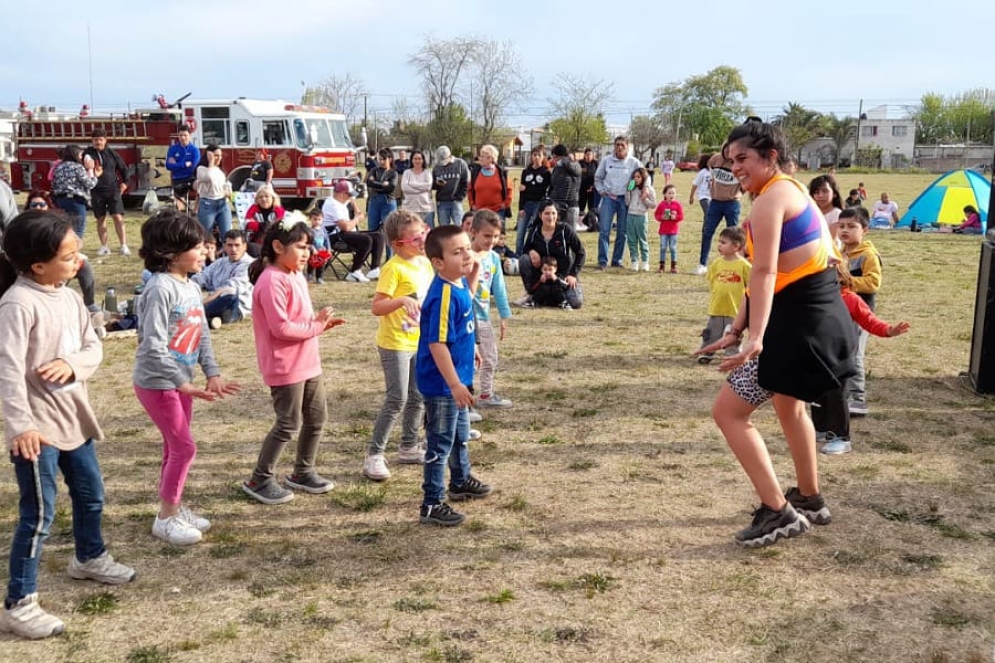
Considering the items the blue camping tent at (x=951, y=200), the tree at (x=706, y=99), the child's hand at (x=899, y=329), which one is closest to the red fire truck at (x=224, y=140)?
the blue camping tent at (x=951, y=200)

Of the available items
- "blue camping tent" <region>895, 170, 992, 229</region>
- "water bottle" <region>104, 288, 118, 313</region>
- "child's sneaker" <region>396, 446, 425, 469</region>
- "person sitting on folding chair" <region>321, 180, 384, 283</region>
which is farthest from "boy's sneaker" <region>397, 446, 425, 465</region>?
"blue camping tent" <region>895, 170, 992, 229</region>

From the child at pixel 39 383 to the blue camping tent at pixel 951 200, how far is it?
65.7 feet

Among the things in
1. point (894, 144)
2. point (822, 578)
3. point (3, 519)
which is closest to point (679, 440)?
point (822, 578)

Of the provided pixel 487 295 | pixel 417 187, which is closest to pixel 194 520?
pixel 487 295

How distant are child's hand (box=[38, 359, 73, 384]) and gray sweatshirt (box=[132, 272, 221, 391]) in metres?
0.63

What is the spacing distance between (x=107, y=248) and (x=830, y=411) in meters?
12.6

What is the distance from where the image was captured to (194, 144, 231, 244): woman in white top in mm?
12781

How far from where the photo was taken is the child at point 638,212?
12.7m

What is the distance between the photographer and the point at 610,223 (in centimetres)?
1324

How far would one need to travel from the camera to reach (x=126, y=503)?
15.6ft

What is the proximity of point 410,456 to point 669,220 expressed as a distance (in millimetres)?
8405

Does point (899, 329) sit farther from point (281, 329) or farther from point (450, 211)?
point (450, 211)

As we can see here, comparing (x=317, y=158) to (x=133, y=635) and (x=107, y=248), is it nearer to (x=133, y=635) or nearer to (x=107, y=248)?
(x=107, y=248)

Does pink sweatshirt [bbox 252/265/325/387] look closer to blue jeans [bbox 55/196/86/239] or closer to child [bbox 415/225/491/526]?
child [bbox 415/225/491/526]
